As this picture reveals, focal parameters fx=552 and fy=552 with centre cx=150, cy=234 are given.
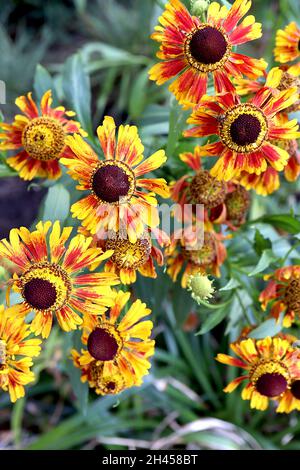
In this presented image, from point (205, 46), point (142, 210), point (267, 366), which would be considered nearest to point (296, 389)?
point (267, 366)

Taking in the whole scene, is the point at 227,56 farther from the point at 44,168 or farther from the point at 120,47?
the point at 120,47

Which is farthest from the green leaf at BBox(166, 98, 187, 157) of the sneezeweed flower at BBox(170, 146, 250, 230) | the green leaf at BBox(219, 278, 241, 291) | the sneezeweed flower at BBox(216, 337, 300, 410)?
the sneezeweed flower at BBox(216, 337, 300, 410)

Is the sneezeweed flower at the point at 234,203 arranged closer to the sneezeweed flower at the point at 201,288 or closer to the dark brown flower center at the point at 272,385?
the sneezeweed flower at the point at 201,288

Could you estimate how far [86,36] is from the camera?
2561mm

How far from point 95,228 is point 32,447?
1.05 m

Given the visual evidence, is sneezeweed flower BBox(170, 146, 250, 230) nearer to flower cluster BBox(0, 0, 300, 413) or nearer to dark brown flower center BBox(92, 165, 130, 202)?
flower cluster BBox(0, 0, 300, 413)

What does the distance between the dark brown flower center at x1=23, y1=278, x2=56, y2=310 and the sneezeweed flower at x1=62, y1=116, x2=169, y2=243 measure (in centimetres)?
11

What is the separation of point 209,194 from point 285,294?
0.70 feet

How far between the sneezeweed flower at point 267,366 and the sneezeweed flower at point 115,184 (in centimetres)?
29

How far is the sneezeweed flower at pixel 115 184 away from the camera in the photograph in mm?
773

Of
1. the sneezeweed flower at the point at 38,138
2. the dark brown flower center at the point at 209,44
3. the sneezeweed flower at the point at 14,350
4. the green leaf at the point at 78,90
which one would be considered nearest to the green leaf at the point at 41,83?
the green leaf at the point at 78,90

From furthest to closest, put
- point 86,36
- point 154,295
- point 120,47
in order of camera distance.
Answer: point 86,36 → point 120,47 → point 154,295
